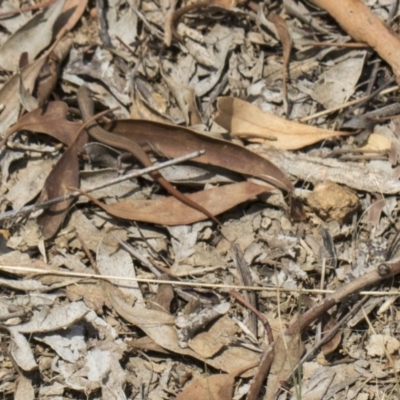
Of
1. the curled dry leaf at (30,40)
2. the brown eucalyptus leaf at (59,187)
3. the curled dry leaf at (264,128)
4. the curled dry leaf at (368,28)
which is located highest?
the curled dry leaf at (368,28)

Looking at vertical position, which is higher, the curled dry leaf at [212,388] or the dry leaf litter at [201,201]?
the dry leaf litter at [201,201]

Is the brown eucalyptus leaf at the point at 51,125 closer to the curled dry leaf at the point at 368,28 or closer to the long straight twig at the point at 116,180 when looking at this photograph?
the long straight twig at the point at 116,180

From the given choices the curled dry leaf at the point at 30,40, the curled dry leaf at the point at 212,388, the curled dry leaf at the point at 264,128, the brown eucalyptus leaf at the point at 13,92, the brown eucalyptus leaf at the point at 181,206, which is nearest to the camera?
the curled dry leaf at the point at 212,388

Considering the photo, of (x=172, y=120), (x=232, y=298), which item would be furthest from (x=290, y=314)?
(x=172, y=120)

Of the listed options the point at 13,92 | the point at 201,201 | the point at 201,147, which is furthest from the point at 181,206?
the point at 13,92

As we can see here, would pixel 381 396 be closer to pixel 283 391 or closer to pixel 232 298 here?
pixel 283 391

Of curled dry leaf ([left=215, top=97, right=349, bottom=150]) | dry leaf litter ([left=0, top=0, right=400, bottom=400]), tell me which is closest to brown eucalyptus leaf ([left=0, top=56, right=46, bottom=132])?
dry leaf litter ([left=0, top=0, right=400, bottom=400])

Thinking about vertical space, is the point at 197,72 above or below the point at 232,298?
above

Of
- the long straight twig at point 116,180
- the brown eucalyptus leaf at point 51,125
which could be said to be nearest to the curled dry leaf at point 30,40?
the brown eucalyptus leaf at point 51,125
